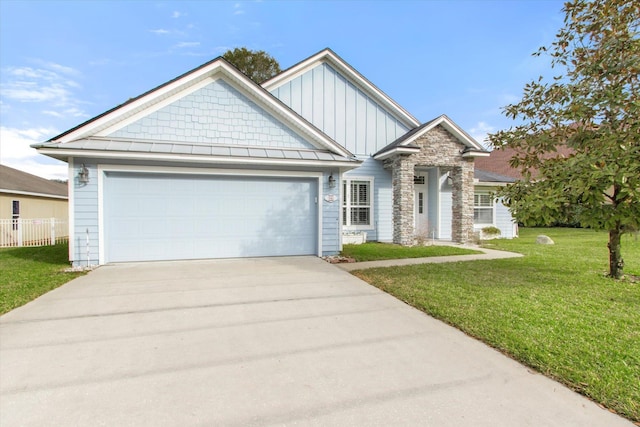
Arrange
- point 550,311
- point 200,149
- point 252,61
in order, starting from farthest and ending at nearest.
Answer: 1. point 252,61
2. point 200,149
3. point 550,311

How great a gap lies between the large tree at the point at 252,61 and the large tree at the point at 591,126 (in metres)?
21.0

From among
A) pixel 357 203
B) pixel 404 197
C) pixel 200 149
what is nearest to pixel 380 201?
pixel 357 203

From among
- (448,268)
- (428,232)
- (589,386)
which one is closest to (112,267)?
(448,268)

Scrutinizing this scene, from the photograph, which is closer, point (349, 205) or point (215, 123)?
point (215, 123)

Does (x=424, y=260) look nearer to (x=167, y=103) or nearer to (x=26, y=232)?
(x=167, y=103)

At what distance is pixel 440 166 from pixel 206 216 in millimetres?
9564

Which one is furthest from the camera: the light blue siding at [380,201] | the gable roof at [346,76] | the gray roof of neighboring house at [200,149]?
the light blue siding at [380,201]

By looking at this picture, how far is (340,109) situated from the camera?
12875 millimetres

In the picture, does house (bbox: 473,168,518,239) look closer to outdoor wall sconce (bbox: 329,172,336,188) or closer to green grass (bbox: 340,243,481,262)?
green grass (bbox: 340,243,481,262)

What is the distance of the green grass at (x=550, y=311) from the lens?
2799 mm

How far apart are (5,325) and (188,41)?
39.1ft

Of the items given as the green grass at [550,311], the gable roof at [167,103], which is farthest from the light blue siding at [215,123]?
the green grass at [550,311]

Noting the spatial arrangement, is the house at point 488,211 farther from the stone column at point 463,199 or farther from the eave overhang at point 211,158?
the eave overhang at point 211,158

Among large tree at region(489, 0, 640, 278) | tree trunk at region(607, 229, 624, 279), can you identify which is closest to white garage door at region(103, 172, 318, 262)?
large tree at region(489, 0, 640, 278)
